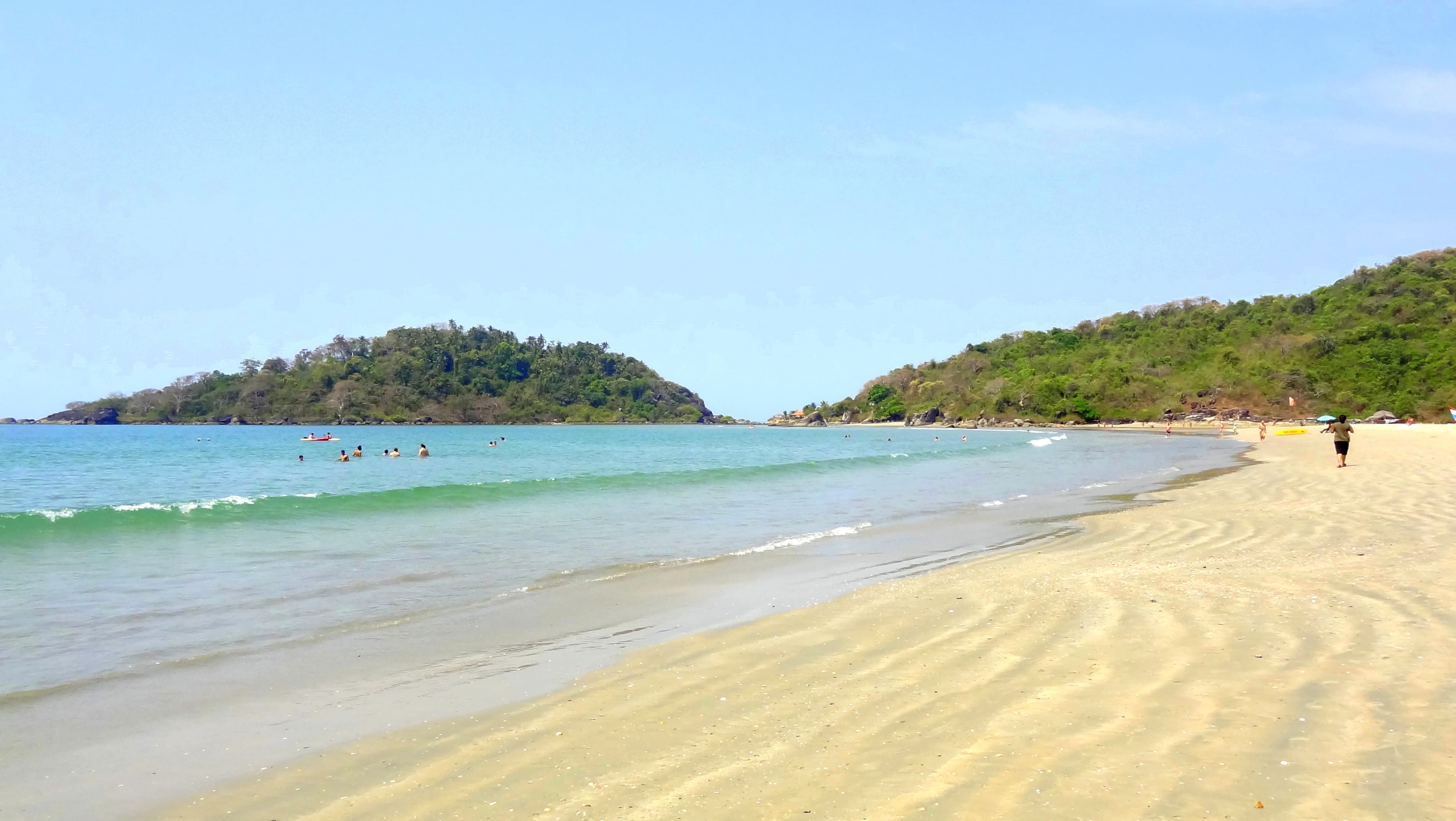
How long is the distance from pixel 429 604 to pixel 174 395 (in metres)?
219

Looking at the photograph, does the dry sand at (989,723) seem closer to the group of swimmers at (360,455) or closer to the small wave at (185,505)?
the small wave at (185,505)

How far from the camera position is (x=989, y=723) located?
523 centimetres

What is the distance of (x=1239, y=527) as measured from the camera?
14.5 metres

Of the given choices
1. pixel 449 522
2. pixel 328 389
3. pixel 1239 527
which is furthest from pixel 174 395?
pixel 1239 527

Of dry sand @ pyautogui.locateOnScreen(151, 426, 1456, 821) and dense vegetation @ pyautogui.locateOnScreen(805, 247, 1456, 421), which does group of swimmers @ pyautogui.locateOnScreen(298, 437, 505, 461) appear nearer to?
dry sand @ pyautogui.locateOnScreen(151, 426, 1456, 821)

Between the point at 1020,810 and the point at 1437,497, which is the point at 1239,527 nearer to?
the point at 1437,497

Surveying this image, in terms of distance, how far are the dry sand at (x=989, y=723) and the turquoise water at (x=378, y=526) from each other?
4.10m

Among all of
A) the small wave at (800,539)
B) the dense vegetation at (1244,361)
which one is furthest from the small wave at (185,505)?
the dense vegetation at (1244,361)

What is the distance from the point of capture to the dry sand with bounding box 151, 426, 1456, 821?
14.0 feet

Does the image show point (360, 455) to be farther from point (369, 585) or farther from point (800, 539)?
point (369, 585)

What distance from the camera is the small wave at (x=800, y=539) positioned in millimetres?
14633

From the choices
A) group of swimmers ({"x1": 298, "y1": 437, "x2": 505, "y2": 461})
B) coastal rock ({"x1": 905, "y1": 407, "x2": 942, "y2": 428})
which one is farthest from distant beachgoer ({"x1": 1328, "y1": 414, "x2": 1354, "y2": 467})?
coastal rock ({"x1": 905, "y1": 407, "x2": 942, "y2": 428})

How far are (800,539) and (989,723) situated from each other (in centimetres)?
1081

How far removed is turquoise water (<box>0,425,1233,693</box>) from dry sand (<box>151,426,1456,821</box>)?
13.4 feet
